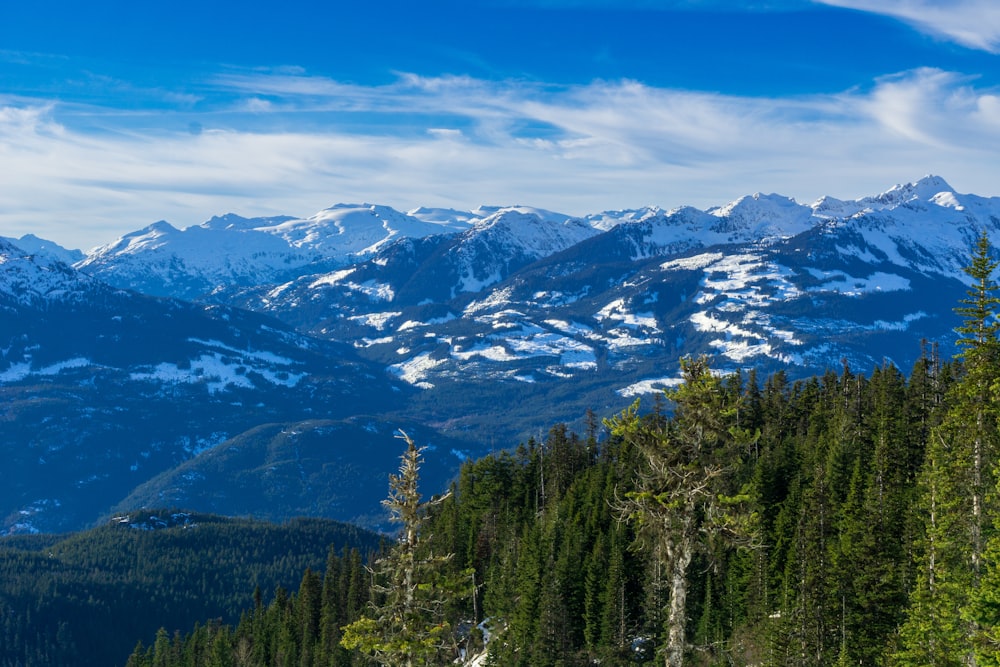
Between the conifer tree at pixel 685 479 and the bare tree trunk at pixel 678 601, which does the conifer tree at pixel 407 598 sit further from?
the bare tree trunk at pixel 678 601

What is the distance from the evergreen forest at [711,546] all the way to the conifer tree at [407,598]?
77mm

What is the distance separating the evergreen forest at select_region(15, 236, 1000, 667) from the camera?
27266mm

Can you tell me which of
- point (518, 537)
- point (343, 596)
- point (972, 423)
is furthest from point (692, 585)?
point (343, 596)

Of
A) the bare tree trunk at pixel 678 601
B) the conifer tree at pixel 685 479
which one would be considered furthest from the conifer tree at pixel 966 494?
the bare tree trunk at pixel 678 601

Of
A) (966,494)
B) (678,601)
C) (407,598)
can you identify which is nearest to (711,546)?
(678,601)

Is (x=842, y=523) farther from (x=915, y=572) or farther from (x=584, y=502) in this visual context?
(x=584, y=502)

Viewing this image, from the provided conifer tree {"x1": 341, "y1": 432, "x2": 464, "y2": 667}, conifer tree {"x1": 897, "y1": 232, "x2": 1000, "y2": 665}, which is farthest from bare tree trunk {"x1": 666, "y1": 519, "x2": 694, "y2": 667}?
conifer tree {"x1": 897, "y1": 232, "x2": 1000, "y2": 665}

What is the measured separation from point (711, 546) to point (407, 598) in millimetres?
10494

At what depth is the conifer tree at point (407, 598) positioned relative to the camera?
2877 centimetres

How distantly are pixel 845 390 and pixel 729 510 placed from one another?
106672 mm

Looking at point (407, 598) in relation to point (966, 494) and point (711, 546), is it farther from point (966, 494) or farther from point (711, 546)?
point (966, 494)

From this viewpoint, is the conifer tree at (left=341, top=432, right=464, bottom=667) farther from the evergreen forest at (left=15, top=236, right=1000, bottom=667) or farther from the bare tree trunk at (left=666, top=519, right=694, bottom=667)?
the bare tree trunk at (left=666, top=519, right=694, bottom=667)

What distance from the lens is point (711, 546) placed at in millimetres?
26094

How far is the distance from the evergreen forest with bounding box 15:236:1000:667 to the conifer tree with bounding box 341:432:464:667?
0.08 meters
